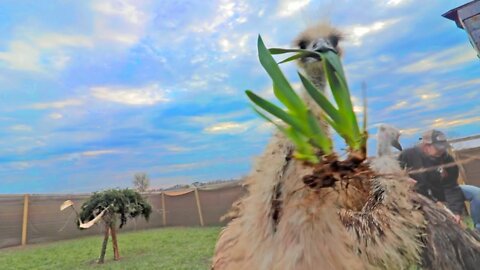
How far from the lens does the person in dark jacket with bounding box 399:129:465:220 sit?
2631 millimetres

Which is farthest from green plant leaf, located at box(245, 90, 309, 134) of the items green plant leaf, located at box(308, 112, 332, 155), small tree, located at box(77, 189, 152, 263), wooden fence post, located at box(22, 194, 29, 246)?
wooden fence post, located at box(22, 194, 29, 246)

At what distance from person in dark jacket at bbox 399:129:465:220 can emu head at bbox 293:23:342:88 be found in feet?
5.23

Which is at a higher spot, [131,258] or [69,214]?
[69,214]

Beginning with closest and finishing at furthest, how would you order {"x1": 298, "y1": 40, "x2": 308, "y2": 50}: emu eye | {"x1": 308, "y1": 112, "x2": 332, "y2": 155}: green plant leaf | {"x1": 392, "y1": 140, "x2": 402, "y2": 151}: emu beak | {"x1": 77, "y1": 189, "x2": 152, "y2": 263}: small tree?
{"x1": 308, "y1": 112, "x2": 332, "y2": 155}: green plant leaf, {"x1": 298, "y1": 40, "x2": 308, "y2": 50}: emu eye, {"x1": 392, "y1": 140, "x2": 402, "y2": 151}: emu beak, {"x1": 77, "y1": 189, "x2": 152, "y2": 263}: small tree

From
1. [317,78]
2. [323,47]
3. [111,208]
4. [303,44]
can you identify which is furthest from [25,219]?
[323,47]

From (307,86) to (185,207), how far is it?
13955 mm

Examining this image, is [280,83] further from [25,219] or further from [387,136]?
[25,219]

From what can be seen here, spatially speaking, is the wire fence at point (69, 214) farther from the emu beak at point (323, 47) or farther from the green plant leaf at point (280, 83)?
the green plant leaf at point (280, 83)

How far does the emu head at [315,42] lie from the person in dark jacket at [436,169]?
1.60 metres

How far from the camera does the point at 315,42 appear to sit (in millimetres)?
979

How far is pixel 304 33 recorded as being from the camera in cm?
117

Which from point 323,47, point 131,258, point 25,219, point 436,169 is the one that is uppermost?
point 25,219

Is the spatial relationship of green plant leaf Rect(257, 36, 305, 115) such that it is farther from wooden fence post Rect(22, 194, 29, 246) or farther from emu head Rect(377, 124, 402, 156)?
wooden fence post Rect(22, 194, 29, 246)

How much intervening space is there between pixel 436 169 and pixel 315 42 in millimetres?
1920
